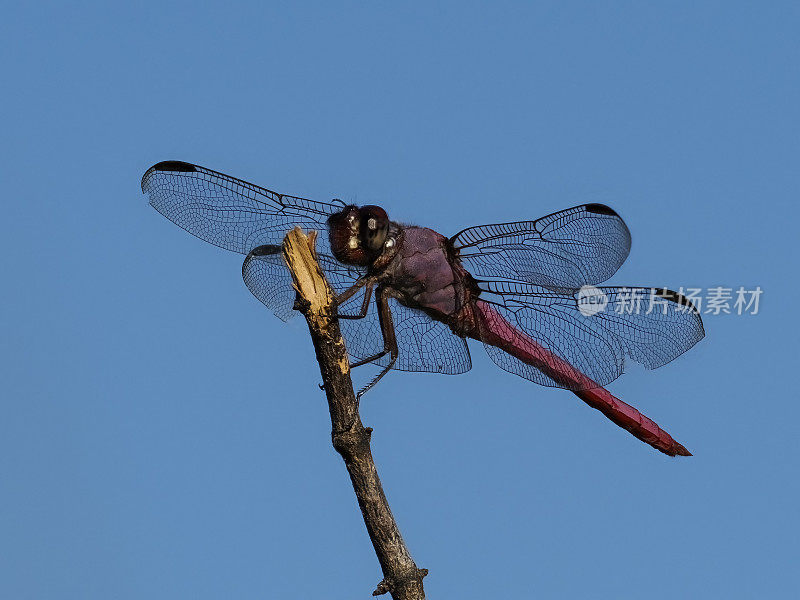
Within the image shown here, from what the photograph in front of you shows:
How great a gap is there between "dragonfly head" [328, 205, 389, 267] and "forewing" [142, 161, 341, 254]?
221mm

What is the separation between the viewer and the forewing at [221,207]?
10.9 ft

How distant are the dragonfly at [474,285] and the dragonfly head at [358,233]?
0.04m

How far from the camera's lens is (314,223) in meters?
3.31

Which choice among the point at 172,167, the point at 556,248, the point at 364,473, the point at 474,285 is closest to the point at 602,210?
the point at 556,248

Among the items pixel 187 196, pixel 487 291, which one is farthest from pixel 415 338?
pixel 187 196

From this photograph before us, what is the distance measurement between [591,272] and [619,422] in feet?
2.31

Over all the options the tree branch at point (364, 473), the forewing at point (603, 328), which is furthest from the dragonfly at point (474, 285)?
the tree branch at point (364, 473)

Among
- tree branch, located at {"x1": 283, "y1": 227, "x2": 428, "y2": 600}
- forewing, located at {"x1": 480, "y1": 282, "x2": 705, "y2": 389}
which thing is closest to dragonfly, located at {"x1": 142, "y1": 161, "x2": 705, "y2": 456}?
forewing, located at {"x1": 480, "y1": 282, "x2": 705, "y2": 389}

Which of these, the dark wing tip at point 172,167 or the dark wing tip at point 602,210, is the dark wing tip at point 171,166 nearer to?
the dark wing tip at point 172,167

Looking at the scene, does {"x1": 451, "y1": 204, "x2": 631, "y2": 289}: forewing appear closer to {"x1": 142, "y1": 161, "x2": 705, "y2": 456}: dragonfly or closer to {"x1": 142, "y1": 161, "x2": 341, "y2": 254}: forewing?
{"x1": 142, "y1": 161, "x2": 705, "y2": 456}: dragonfly

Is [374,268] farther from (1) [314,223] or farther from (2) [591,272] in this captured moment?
(2) [591,272]

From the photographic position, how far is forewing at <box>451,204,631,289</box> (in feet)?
10.9

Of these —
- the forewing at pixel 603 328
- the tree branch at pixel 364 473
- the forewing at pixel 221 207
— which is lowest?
the tree branch at pixel 364 473

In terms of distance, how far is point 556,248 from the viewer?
339 cm
